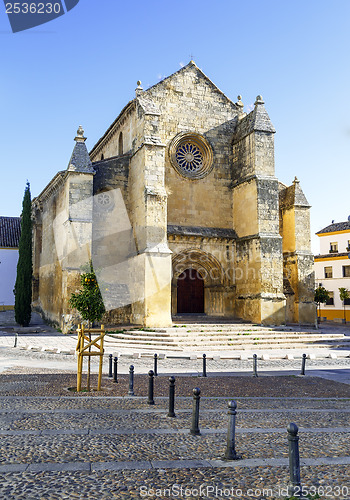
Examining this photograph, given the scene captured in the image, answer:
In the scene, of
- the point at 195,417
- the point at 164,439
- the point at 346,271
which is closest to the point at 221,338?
the point at 195,417

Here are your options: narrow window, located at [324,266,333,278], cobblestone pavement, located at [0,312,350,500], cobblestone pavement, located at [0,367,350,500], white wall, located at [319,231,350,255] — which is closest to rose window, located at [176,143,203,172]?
cobblestone pavement, located at [0,312,350,500]

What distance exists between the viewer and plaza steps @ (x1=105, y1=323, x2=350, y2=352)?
18.2m

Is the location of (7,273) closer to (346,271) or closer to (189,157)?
(189,157)

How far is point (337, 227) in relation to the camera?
4566 cm

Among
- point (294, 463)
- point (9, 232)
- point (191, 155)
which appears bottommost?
point (294, 463)

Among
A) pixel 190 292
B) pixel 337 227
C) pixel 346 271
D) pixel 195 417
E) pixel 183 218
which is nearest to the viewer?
pixel 195 417

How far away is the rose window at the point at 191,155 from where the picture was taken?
24156 mm

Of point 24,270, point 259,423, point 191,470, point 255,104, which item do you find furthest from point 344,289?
point 191,470

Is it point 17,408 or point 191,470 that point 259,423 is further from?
point 17,408

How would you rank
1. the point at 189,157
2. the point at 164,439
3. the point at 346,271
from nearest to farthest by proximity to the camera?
the point at 164,439 < the point at 189,157 < the point at 346,271

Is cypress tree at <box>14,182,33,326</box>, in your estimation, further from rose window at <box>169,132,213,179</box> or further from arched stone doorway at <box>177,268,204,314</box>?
rose window at <box>169,132,213,179</box>

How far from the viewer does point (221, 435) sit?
6375mm

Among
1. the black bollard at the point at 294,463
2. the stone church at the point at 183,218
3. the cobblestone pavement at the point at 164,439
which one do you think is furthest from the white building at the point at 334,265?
the black bollard at the point at 294,463

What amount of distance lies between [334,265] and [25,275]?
30.9 metres
